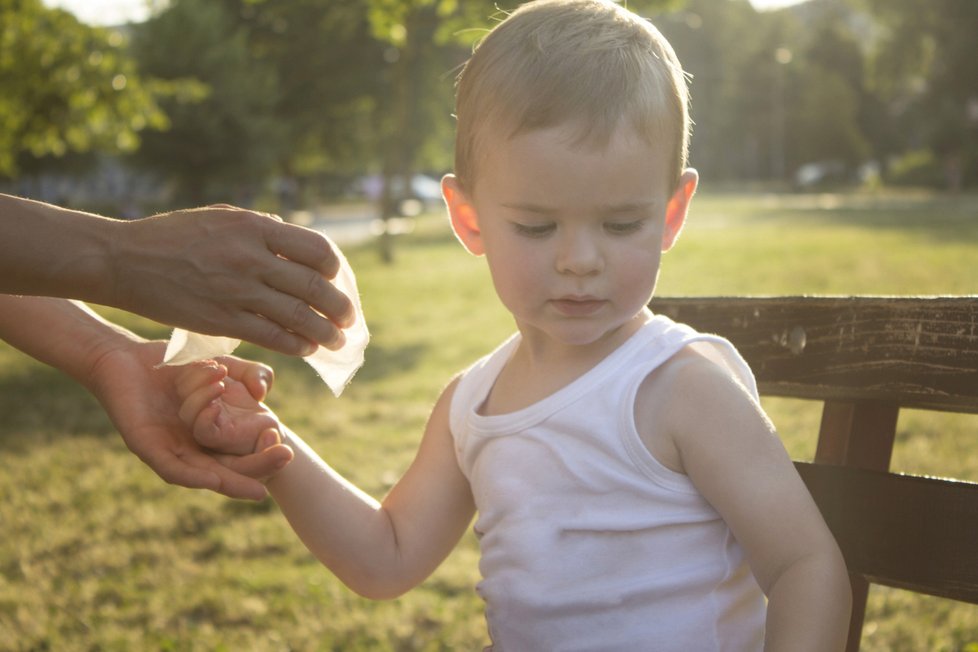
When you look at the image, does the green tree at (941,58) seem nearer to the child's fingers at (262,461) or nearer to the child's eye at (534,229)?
the child's eye at (534,229)

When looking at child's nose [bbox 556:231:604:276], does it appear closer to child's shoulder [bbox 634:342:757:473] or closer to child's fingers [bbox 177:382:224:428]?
child's shoulder [bbox 634:342:757:473]

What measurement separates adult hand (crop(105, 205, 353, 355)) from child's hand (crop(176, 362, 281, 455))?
0.34 meters

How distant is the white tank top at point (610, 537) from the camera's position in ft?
6.31

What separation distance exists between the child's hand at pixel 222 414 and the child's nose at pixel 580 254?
23.5 inches

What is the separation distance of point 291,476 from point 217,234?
0.65 meters

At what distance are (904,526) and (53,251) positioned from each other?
1.47 m

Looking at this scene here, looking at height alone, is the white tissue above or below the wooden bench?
above

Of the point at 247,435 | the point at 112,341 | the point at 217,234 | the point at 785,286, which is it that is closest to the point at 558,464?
the point at 247,435

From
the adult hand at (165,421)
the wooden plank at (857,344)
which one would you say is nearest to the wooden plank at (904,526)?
the wooden plank at (857,344)

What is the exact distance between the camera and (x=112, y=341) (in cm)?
236

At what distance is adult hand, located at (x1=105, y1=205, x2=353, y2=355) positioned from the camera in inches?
66.9

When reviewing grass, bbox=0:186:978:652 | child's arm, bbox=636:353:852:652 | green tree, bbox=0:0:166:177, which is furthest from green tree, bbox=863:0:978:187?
child's arm, bbox=636:353:852:652

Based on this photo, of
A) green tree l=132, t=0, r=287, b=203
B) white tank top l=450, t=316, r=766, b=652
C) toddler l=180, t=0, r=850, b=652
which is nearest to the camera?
toddler l=180, t=0, r=850, b=652

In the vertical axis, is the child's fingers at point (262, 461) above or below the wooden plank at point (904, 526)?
above
